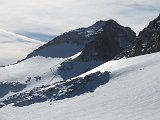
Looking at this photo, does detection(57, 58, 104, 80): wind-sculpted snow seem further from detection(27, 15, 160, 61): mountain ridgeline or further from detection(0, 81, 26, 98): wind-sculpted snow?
detection(0, 81, 26, 98): wind-sculpted snow

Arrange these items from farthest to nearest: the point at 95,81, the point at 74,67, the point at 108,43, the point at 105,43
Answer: the point at 108,43 → the point at 105,43 → the point at 74,67 → the point at 95,81

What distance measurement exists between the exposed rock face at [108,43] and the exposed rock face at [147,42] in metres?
31.8

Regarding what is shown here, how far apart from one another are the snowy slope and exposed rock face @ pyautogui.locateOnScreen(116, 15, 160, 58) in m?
18.3

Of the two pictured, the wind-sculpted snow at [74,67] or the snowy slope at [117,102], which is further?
the wind-sculpted snow at [74,67]

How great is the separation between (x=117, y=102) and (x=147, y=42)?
49863 mm

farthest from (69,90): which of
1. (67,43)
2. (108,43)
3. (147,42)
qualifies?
(67,43)

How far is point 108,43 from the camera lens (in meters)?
148

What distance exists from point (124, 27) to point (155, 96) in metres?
106

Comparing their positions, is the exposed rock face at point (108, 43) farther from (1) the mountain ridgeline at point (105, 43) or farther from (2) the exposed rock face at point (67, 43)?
(2) the exposed rock face at point (67, 43)

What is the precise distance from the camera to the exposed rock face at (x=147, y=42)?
95.5 meters

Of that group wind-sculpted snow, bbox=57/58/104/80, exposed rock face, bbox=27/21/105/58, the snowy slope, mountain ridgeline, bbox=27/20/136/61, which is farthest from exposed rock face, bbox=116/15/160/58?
exposed rock face, bbox=27/21/105/58

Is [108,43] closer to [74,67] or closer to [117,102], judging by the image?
[74,67]

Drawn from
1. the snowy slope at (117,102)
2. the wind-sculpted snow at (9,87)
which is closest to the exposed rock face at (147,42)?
the snowy slope at (117,102)

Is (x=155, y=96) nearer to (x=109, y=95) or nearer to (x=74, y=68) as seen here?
(x=109, y=95)
